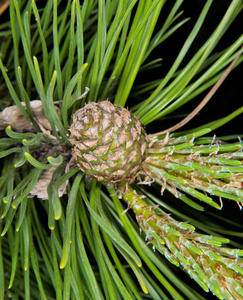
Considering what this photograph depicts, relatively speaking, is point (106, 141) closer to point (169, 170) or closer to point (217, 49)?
point (169, 170)

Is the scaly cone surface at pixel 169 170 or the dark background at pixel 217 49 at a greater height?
the dark background at pixel 217 49

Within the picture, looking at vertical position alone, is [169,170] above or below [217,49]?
below

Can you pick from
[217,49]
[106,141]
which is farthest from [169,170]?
[217,49]

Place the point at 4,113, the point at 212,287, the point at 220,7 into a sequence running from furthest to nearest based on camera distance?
the point at 220,7
the point at 4,113
the point at 212,287

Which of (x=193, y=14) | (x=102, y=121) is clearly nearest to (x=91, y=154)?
(x=102, y=121)

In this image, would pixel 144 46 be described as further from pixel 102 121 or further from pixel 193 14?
pixel 193 14

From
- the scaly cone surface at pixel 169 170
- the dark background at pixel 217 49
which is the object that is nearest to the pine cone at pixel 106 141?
the scaly cone surface at pixel 169 170

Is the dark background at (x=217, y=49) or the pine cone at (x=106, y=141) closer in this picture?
the pine cone at (x=106, y=141)

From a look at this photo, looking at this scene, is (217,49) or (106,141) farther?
(217,49)

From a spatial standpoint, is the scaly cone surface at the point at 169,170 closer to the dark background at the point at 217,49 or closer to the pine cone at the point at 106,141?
the pine cone at the point at 106,141
